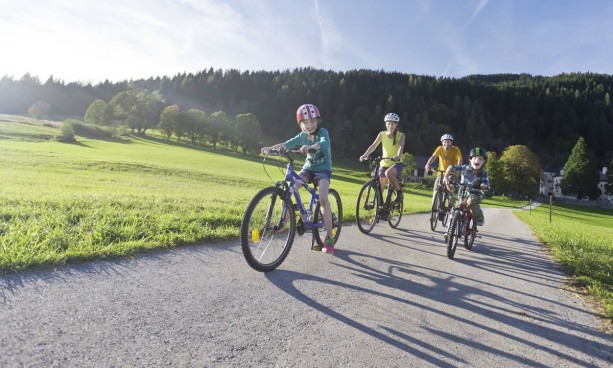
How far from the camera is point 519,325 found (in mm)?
3689

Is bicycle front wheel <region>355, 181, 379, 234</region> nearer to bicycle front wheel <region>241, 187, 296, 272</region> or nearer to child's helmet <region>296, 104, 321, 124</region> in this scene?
child's helmet <region>296, 104, 321, 124</region>

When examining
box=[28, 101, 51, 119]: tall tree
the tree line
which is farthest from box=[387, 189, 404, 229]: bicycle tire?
box=[28, 101, 51, 119]: tall tree

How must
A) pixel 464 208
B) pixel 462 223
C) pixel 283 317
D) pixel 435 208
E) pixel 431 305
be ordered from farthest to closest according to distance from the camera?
pixel 435 208 → pixel 464 208 → pixel 462 223 → pixel 431 305 → pixel 283 317

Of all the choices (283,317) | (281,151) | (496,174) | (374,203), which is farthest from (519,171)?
(283,317)

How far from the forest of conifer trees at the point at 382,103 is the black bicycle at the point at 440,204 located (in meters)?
107

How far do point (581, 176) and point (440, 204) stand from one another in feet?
301

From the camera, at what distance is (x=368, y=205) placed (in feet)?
28.9

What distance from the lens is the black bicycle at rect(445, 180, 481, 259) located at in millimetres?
6681

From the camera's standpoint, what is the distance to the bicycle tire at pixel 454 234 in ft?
21.6

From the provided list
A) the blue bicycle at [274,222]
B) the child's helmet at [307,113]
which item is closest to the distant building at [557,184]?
the child's helmet at [307,113]

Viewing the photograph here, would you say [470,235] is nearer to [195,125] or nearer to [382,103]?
[195,125]

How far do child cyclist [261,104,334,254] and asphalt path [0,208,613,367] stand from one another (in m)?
0.70

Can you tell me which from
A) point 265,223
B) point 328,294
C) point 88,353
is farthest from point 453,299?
point 88,353

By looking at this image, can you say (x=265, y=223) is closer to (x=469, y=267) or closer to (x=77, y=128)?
(x=469, y=267)
